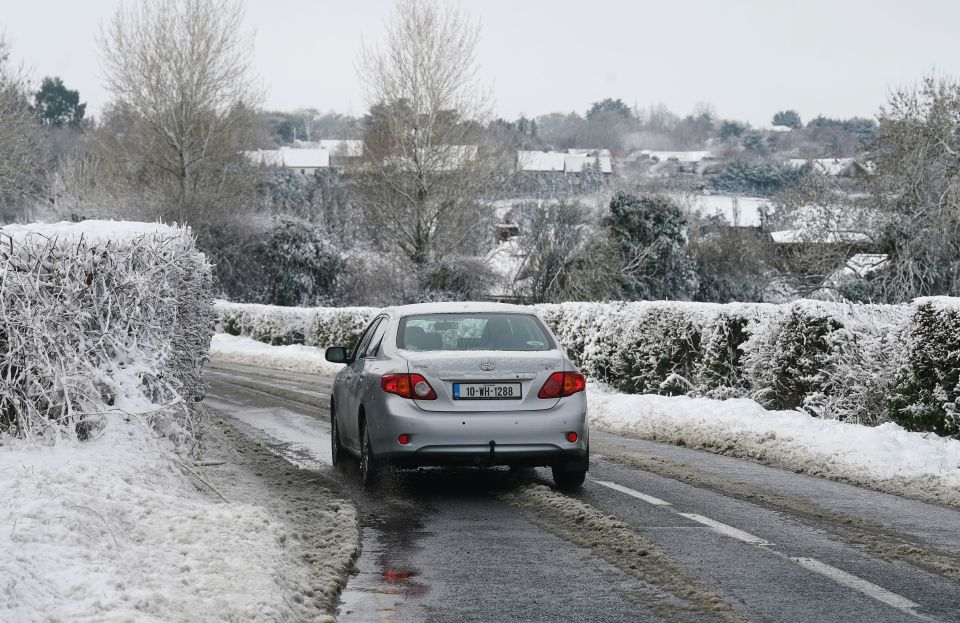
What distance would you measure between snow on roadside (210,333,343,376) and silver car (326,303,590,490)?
803 inches

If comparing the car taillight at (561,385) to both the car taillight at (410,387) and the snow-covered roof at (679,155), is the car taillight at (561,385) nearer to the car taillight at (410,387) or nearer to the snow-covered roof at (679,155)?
the car taillight at (410,387)

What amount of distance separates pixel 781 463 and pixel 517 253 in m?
38.5

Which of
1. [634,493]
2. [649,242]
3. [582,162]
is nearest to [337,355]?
[634,493]

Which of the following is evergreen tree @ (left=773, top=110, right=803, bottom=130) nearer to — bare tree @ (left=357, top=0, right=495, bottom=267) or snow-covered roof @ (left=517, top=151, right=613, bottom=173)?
snow-covered roof @ (left=517, top=151, right=613, bottom=173)

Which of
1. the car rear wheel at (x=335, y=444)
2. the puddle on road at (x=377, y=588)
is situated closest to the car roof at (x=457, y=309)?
the car rear wheel at (x=335, y=444)

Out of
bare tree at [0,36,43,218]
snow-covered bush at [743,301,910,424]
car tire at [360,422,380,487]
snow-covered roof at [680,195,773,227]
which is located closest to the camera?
car tire at [360,422,380,487]

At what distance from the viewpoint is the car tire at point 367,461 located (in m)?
9.74

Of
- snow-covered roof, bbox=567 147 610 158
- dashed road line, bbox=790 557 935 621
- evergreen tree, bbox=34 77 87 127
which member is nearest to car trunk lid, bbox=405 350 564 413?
dashed road line, bbox=790 557 935 621

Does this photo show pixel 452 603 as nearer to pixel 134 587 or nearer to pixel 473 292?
pixel 134 587

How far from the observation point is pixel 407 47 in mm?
48188

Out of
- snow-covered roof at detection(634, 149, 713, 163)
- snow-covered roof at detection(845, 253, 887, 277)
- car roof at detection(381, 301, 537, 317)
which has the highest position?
snow-covered roof at detection(634, 149, 713, 163)

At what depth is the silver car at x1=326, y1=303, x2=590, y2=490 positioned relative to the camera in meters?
9.34

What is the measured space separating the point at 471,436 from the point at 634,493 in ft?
5.55

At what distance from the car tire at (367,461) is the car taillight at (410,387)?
2.02ft
